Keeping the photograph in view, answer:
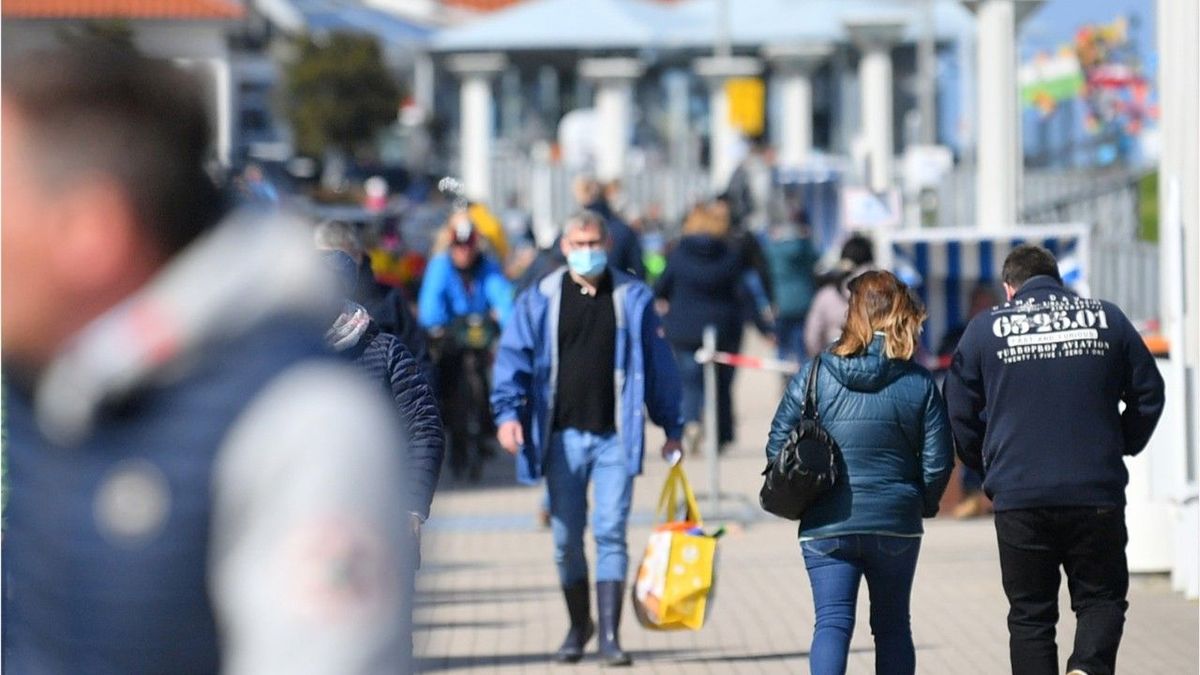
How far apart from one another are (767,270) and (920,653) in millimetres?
Answer: 9384

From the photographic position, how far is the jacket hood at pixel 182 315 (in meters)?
2.31

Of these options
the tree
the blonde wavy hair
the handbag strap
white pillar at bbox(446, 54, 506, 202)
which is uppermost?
the tree

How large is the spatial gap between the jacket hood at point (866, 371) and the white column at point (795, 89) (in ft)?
116

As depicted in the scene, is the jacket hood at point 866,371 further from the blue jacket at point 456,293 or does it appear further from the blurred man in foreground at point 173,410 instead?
the blue jacket at point 456,293

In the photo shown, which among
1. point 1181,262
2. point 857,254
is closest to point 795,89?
point 857,254

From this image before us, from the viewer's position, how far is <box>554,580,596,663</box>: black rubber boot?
8.89m

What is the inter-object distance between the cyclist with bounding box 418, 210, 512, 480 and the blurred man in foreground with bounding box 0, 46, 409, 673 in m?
11.6

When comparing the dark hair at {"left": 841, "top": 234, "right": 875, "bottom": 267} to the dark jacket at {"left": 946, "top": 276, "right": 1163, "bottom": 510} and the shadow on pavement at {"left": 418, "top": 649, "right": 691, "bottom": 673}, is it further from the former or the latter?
the dark jacket at {"left": 946, "top": 276, "right": 1163, "bottom": 510}

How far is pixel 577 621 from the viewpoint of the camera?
29.3 ft

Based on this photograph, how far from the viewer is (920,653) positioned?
9086 millimetres

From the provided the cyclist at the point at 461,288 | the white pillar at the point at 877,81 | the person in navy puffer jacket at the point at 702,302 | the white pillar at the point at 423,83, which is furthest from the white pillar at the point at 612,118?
the white pillar at the point at 423,83

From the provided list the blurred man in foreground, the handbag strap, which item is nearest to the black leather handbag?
the handbag strap

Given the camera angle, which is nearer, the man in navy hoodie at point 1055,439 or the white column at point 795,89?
the man in navy hoodie at point 1055,439

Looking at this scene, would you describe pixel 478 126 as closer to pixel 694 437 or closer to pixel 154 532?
pixel 694 437
